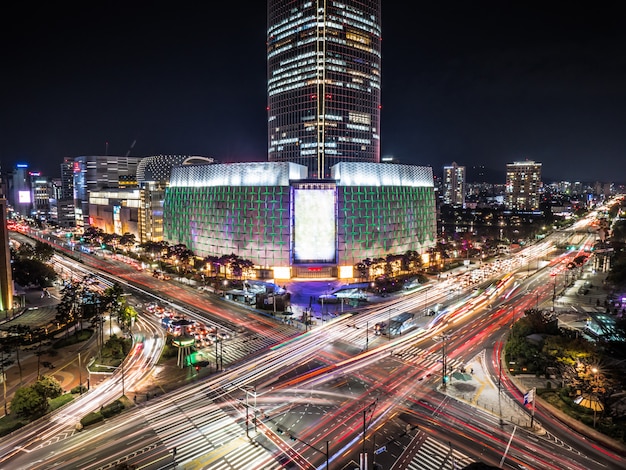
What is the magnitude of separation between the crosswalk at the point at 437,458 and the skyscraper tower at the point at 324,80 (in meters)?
131

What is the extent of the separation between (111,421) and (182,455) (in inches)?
424

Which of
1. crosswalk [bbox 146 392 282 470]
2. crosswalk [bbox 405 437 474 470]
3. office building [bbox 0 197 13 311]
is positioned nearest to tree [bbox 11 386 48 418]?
crosswalk [bbox 146 392 282 470]

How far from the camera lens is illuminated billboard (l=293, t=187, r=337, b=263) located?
368 ft

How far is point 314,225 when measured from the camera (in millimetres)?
112625

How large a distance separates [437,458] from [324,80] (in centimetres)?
14222

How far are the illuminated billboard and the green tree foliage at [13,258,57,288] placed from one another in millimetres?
61702

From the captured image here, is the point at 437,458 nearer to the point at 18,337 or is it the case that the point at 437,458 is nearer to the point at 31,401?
the point at 31,401

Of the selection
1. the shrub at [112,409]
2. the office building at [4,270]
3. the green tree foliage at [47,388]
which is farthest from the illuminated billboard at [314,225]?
the shrub at [112,409]

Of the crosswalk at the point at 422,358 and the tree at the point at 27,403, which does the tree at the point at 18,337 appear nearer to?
the tree at the point at 27,403

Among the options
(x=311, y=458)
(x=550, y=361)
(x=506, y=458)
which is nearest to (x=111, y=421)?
(x=311, y=458)

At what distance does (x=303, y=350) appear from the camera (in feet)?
196

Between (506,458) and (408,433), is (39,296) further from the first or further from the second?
(506,458)

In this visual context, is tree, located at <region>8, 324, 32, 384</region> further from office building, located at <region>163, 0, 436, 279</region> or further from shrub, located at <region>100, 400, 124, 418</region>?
office building, located at <region>163, 0, 436, 279</region>

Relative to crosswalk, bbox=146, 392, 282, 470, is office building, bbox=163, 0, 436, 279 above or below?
above
